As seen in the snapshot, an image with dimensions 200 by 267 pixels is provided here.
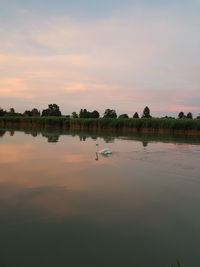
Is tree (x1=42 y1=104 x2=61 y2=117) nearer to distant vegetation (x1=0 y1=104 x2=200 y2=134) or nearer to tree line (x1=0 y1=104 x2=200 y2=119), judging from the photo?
tree line (x1=0 y1=104 x2=200 y2=119)

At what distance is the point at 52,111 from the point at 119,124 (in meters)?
24.7

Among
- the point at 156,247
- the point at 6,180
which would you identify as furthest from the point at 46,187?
the point at 156,247

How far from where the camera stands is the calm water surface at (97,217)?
9.89ft

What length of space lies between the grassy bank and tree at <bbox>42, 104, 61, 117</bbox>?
14.6 meters

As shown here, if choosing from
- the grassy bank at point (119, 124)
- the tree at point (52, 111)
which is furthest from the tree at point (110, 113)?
the grassy bank at point (119, 124)

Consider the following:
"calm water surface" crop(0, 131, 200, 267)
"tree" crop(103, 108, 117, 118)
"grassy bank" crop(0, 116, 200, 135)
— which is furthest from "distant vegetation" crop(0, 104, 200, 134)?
"calm water surface" crop(0, 131, 200, 267)

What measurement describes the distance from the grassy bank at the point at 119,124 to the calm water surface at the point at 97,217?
16.5 m

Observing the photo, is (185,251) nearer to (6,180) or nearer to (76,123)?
(6,180)

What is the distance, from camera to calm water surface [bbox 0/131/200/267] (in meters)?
3.02

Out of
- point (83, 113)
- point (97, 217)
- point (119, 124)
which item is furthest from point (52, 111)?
point (97, 217)

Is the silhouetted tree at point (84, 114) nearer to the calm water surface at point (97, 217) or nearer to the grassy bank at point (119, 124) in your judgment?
the grassy bank at point (119, 124)

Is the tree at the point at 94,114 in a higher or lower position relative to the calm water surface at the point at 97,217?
higher

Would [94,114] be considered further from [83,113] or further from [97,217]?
[97,217]

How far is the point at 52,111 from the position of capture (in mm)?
49188
